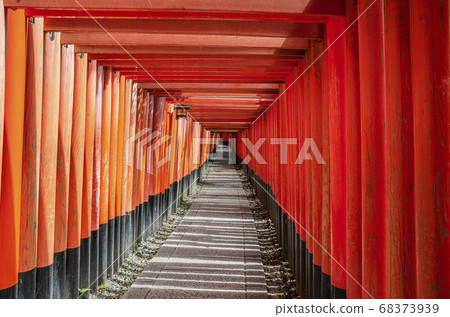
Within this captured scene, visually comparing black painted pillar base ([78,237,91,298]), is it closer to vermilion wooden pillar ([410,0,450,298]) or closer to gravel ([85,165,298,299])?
gravel ([85,165,298,299])

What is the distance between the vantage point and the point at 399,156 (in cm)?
195

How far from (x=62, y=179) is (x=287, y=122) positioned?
416 cm

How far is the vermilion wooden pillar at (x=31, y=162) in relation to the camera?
9.70ft

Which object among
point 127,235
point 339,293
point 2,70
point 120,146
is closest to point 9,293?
point 2,70

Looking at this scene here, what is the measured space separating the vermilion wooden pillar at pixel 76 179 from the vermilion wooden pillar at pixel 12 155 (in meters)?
1.19

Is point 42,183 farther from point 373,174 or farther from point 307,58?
point 307,58

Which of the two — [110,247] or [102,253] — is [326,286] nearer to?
[102,253]

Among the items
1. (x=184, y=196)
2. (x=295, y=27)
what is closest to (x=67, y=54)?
(x=295, y=27)

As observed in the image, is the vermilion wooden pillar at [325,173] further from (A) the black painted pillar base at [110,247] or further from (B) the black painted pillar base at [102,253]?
(A) the black painted pillar base at [110,247]

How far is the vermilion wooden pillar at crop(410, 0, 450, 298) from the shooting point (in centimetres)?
163

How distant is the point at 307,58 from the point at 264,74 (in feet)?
5.60

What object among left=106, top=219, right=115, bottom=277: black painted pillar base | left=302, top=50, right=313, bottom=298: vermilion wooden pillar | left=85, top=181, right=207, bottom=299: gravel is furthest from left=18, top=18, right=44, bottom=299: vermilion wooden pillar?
left=302, top=50, right=313, bottom=298: vermilion wooden pillar

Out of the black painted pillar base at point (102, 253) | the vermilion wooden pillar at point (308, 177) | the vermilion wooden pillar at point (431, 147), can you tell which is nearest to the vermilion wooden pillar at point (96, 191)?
the black painted pillar base at point (102, 253)

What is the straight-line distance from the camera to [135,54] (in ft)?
14.4
